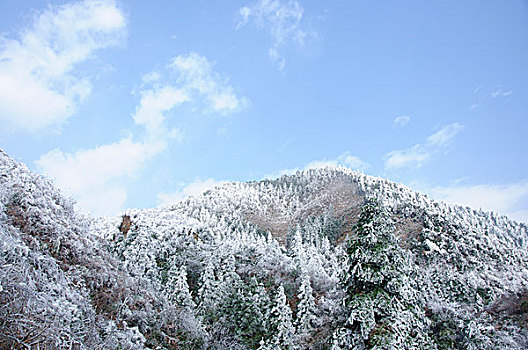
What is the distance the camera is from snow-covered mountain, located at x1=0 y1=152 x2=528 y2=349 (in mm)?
9438

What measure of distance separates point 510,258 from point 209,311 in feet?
175

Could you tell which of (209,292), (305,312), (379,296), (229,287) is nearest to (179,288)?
(209,292)

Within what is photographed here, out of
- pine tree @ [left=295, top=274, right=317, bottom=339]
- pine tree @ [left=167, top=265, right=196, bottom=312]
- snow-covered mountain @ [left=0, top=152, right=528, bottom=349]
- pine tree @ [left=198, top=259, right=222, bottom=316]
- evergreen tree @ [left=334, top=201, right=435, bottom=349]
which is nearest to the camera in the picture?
snow-covered mountain @ [left=0, top=152, right=528, bottom=349]

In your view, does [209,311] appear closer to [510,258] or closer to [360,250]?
[360,250]

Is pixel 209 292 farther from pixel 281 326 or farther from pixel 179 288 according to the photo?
pixel 281 326

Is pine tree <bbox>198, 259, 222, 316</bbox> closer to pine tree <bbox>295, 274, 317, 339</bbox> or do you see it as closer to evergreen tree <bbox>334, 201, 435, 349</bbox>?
pine tree <bbox>295, 274, 317, 339</bbox>

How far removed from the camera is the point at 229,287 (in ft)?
128

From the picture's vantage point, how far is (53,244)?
12.8 m

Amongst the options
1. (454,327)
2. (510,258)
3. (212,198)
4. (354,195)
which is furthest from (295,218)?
(454,327)

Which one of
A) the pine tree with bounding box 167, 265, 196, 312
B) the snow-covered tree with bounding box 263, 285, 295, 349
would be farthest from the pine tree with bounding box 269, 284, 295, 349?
the pine tree with bounding box 167, 265, 196, 312

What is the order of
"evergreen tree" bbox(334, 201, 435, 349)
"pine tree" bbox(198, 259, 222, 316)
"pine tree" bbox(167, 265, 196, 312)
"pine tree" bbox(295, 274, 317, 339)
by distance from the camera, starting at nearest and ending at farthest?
A: "evergreen tree" bbox(334, 201, 435, 349)
"pine tree" bbox(295, 274, 317, 339)
"pine tree" bbox(167, 265, 196, 312)
"pine tree" bbox(198, 259, 222, 316)

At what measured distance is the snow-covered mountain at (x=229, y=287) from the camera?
9.44 m

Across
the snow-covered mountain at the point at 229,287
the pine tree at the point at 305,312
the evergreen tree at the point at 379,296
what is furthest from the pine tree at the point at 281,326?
the evergreen tree at the point at 379,296

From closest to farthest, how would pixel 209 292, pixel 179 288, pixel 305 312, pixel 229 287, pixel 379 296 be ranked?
1. pixel 379 296
2. pixel 305 312
3. pixel 179 288
4. pixel 209 292
5. pixel 229 287
